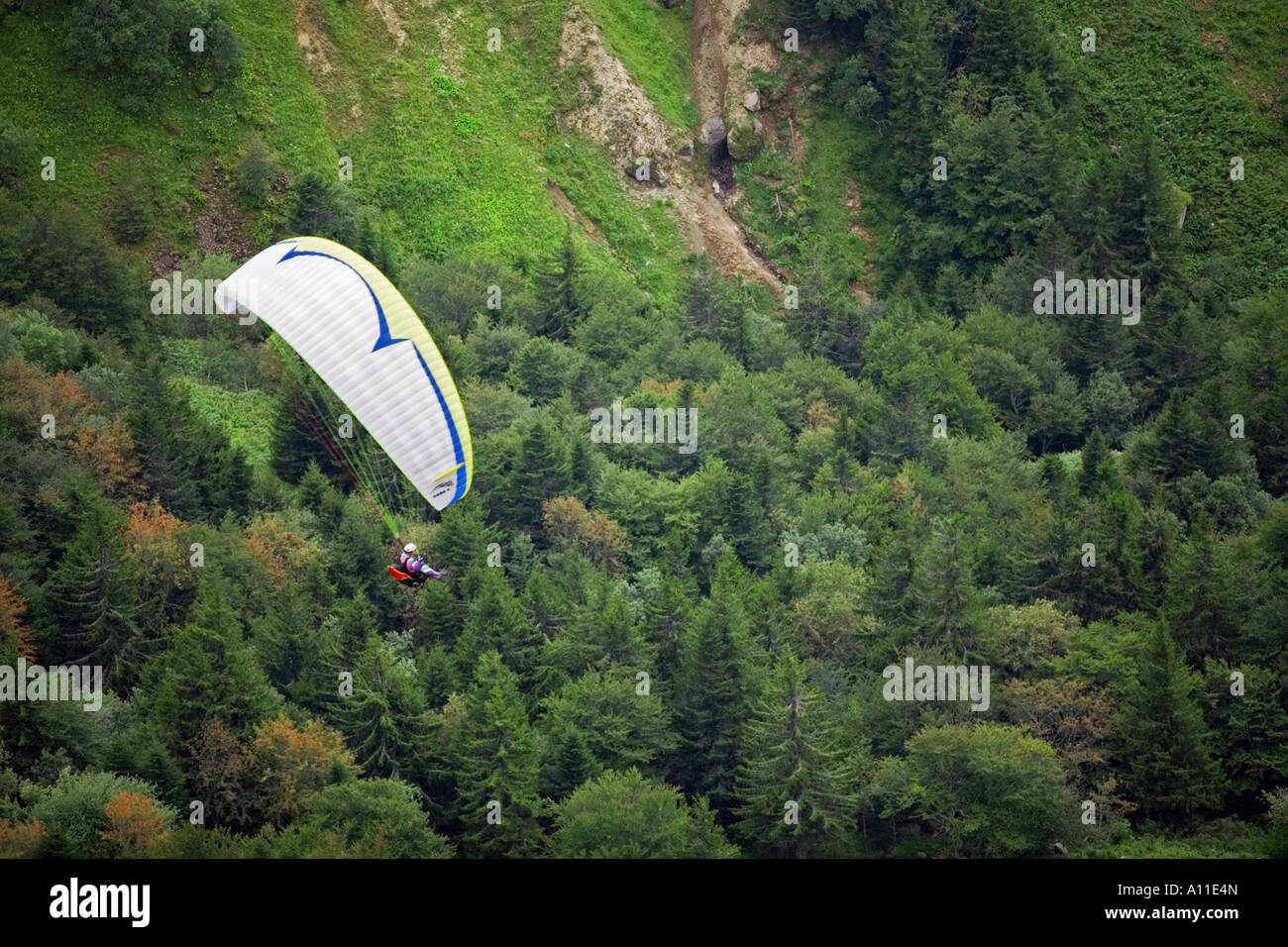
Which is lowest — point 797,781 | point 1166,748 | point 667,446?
point 797,781

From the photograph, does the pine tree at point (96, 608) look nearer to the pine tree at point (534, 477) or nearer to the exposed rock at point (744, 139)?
the pine tree at point (534, 477)

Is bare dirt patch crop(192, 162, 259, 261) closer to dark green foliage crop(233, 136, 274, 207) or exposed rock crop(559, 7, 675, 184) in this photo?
dark green foliage crop(233, 136, 274, 207)

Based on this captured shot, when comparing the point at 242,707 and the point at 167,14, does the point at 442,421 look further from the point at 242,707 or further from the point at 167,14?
the point at 167,14

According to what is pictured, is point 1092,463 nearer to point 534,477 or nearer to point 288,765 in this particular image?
point 534,477

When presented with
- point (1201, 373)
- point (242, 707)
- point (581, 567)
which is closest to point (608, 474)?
point (581, 567)

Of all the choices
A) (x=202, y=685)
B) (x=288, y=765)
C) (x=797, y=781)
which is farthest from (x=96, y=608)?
(x=797, y=781)

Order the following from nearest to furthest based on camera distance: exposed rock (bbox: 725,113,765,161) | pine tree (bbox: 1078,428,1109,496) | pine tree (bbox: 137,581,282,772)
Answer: pine tree (bbox: 137,581,282,772) → pine tree (bbox: 1078,428,1109,496) → exposed rock (bbox: 725,113,765,161)

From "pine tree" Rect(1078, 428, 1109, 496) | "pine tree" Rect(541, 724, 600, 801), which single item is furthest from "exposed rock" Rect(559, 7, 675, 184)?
"pine tree" Rect(541, 724, 600, 801)
